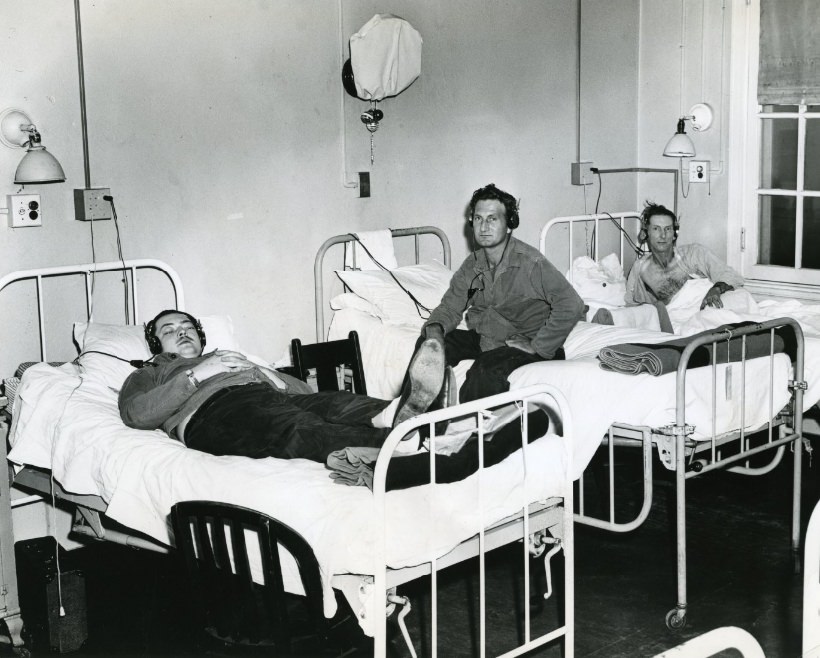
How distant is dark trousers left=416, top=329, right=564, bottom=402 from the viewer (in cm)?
402

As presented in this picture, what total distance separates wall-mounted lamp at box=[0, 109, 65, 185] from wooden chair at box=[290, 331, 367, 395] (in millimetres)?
1278

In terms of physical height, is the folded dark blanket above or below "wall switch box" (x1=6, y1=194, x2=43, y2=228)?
below

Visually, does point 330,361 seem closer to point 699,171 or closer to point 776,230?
point 699,171

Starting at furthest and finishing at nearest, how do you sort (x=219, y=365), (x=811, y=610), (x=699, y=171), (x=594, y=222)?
(x=594, y=222) < (x=699, y=171) < (x=219, y=365) < (x=811, y=610)

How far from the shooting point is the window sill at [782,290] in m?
5.96

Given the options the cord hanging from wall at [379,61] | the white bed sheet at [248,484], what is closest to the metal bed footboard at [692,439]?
the white bed sheet at [248,484]

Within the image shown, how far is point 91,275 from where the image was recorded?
440 centimetres

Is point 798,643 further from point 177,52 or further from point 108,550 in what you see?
point 177,52

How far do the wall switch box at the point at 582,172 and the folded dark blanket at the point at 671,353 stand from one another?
8.35 ft

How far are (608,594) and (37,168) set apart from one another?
8.70ft

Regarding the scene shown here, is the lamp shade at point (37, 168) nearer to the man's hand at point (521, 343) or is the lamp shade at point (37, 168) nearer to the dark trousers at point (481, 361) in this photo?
the dark trousers at point (481, 361)

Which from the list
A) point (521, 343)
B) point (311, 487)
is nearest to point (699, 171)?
point (521, 343)

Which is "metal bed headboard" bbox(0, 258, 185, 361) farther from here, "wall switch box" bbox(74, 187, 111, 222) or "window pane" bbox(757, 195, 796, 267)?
"window pane" bbox(757, 195, 796, 267)

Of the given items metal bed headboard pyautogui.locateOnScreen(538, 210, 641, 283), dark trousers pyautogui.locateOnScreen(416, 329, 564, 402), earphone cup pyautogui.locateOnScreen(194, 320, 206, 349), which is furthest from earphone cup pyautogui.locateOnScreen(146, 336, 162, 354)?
metal bed headboard pyautogui.locateOnScreen(538, 210, 641, 283)
